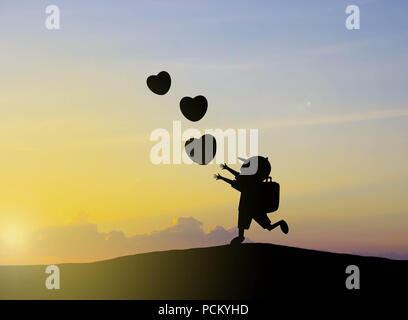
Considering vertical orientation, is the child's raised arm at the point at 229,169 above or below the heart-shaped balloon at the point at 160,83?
below

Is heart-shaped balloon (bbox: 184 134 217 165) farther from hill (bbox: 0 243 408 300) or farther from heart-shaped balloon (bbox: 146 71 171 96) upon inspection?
hill (bbox: 0 243 408 300)

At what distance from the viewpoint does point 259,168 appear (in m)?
22.5

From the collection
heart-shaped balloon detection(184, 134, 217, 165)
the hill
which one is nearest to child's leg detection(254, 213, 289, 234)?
the hill

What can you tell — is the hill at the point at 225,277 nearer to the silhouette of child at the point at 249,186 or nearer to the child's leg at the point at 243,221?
the child's leg at the point at 243,221

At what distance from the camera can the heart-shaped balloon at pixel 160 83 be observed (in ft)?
73.4

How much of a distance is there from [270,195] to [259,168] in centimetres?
98

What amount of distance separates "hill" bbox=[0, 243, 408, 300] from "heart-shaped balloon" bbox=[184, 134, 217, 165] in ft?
11.5

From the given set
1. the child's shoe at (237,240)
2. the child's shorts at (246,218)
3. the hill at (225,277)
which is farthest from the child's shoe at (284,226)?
the child's shoe at (237,240)

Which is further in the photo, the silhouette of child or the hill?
the silhouette of child

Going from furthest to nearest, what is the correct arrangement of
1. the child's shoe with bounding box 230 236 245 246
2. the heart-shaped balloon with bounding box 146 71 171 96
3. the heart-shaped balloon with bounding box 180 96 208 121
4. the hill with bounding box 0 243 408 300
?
1. the child's shoe with bounding box 230 236 245 246
2. the heart-shaped balloon with bounding box 180 96 208 121
3. the heart-shaped balloon with bounding box 146 71 171 96
4. the hill with bounding box 0 243 408 300

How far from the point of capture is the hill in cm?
2145

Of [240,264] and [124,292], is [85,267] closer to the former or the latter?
[124,292]

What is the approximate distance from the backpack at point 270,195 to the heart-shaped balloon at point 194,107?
3.12m

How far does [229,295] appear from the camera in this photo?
21.2 m
